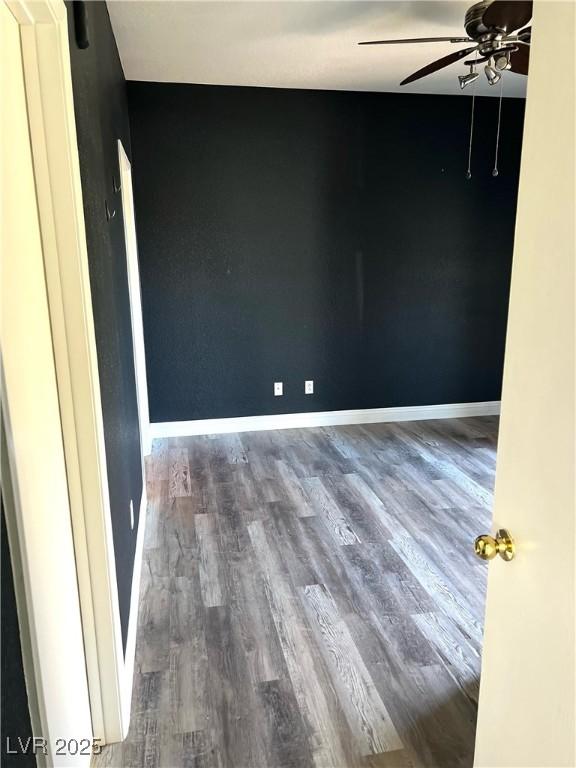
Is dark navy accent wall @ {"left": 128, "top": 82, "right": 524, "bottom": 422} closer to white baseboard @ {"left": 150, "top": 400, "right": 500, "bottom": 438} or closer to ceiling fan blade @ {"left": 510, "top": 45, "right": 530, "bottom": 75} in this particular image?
white baseboard @ {"left": 150, "top": 400, "right": 500, "bottom": 438}

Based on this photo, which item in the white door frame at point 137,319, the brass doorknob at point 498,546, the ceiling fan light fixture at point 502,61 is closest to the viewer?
the brass doorknob at point 498,546

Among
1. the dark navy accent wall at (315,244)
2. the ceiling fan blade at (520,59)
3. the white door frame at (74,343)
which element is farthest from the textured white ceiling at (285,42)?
the white door frame at (74,343)

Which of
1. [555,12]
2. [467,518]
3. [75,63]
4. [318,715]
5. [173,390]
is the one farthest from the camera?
[173,390]

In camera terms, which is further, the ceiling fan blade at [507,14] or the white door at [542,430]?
the ceiling fan blade at [507,14]

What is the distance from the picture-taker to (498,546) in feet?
3.38

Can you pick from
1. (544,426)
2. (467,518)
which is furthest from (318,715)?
(467,518)

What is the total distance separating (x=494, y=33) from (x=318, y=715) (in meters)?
2.59

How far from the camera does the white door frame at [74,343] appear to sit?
1240 millimetres

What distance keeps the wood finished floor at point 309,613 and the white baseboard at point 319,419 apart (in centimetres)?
55

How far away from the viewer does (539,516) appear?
929mm

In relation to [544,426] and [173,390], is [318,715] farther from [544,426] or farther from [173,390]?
[173,390]

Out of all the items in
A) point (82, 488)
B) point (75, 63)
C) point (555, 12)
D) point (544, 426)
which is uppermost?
point (75, 63)

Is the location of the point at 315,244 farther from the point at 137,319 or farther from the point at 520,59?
the point at 520,59

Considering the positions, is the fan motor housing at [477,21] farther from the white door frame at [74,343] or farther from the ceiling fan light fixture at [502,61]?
the white door frame at [74,343]
